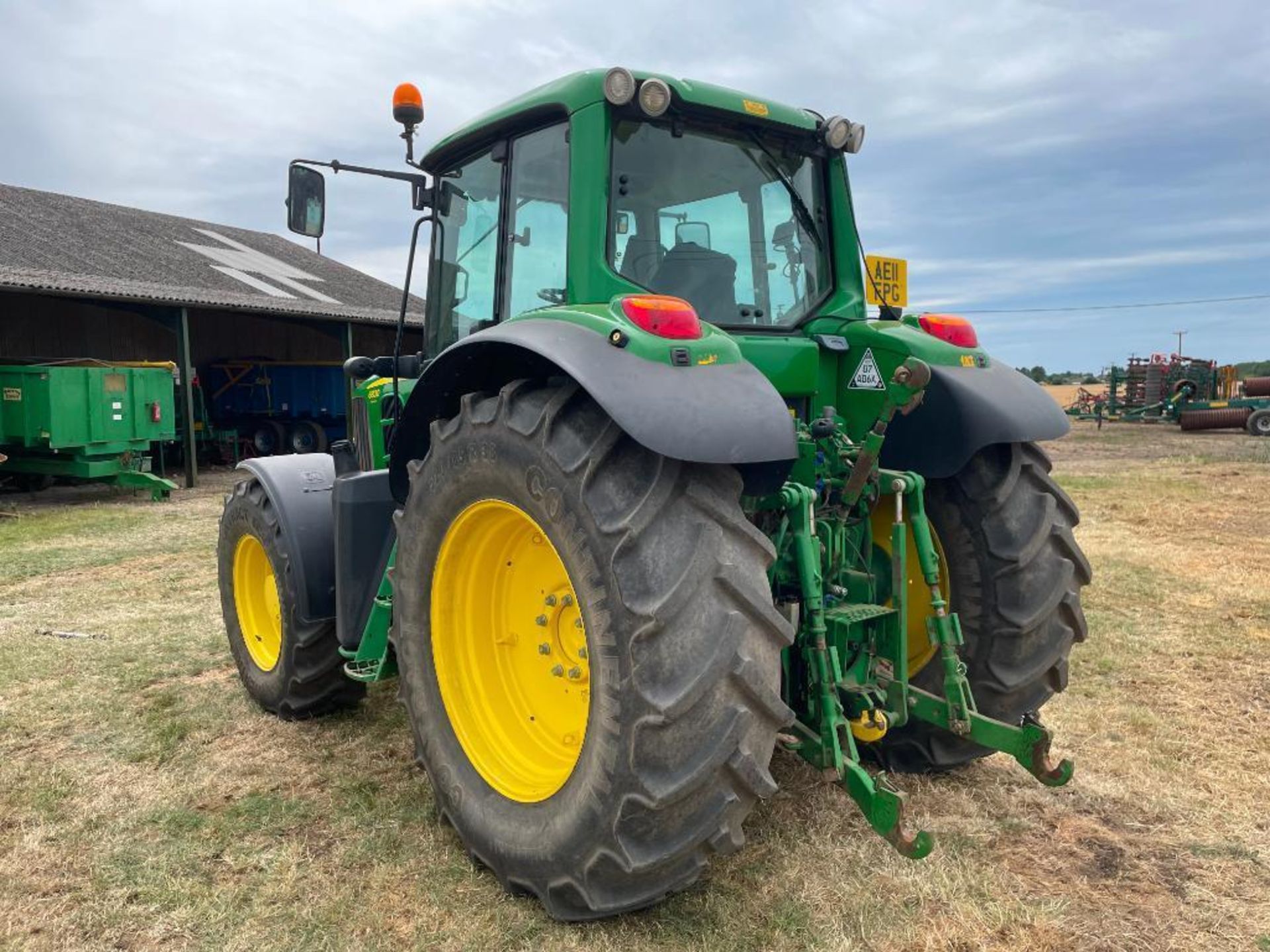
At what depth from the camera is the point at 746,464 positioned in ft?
7.98

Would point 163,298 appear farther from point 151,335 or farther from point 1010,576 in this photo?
point 1010,576

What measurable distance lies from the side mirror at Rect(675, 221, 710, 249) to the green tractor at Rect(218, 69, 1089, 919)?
0.11ft

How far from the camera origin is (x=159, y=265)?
55.0ft

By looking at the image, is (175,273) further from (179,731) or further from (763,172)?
(763,172)

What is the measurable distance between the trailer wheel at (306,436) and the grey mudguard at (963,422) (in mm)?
16324

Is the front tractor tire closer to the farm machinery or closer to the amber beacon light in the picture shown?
the amber beacon light

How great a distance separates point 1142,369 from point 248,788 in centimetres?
2889

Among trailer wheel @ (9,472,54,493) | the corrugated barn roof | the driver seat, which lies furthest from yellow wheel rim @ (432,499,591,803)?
trailer wheel @ (9,472,54,493)

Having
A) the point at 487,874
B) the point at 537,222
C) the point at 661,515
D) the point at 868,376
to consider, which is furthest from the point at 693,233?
the point at 487,874

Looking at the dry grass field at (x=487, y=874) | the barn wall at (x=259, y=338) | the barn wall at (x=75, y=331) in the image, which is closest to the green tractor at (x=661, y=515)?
the dry grass field at (x=487, y=874)

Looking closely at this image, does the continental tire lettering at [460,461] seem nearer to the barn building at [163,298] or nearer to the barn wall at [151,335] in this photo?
the barn building at [163,298]

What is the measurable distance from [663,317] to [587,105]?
90cm

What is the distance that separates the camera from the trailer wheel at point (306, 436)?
1805 centimetres

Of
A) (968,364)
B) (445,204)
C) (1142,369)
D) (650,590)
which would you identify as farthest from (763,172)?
(1142,369)
